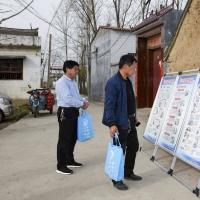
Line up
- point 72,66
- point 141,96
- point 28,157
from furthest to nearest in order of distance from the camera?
point 141,96 < point 28,157 < point 72,66

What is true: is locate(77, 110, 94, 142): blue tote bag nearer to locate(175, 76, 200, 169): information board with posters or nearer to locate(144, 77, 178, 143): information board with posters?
locate(144, 77, 178, 143): information board with posters

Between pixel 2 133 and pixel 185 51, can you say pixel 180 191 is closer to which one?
pixel 185 51

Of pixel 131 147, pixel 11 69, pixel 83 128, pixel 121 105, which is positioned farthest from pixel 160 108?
pixel 11 69

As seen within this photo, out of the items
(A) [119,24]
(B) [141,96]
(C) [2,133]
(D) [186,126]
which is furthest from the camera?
(A) [119,24]

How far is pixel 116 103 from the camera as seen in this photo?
3555 mm

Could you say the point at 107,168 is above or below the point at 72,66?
below

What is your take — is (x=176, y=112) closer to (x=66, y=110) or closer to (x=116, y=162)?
(x=116, y=162)

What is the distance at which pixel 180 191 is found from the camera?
3.59m

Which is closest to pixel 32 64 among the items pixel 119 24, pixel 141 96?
pixel 119 24

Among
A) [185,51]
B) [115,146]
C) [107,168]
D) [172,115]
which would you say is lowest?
[107,168]

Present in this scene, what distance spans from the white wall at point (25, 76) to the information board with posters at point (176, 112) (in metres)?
18.1

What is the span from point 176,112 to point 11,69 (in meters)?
19.4

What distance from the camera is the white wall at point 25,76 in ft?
69.9

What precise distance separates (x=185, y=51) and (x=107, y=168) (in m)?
3.75
